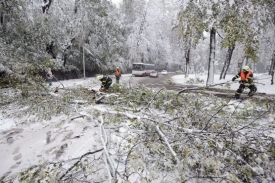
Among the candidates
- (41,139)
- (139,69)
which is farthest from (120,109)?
(139,69)

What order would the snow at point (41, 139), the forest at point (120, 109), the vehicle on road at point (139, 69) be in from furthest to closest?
the vehicle on road at point (139, 69)
the snow at point (41, 139)
the forest at point (120, 109)

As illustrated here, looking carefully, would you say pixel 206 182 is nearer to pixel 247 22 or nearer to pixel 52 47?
pixel 247 22

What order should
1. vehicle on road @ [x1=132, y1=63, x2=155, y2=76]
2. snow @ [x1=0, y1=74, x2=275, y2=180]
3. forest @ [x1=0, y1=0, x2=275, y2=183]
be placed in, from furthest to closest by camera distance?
vehicle on road @ [x1=132, y1=63, x2=155, y2=76] → snow @ [x1=0, y1=74, x2=275, y2=180] → forest @ [x1=0, y1=0, x2=275, y2=183]

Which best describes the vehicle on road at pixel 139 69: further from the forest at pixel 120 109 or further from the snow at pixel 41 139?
the snow at pixel 41 139

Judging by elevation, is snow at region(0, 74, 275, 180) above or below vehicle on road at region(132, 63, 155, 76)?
below

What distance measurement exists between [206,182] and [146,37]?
1208 inches

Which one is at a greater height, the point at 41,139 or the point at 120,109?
the point at 120,109

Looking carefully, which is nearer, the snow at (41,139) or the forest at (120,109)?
the forest at (120,109)

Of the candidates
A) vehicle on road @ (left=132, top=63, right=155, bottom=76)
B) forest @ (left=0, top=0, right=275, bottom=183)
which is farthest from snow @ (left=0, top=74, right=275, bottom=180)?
vehicle on road @ (left=132, top=63, right=155, bottom=76)

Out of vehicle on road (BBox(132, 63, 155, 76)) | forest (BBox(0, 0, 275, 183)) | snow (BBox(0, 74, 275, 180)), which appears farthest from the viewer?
vehicle on road (BBox(132, 63, 155, 76))

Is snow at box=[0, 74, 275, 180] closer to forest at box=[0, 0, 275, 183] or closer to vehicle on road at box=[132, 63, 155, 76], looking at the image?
forest at box=[0, 0, 275, 183]

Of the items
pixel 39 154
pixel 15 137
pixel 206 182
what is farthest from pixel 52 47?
pixel 206 182

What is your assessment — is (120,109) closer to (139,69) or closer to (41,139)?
(41,139)

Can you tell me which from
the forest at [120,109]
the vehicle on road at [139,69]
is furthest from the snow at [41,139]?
the vehicle on road at [139,69]
